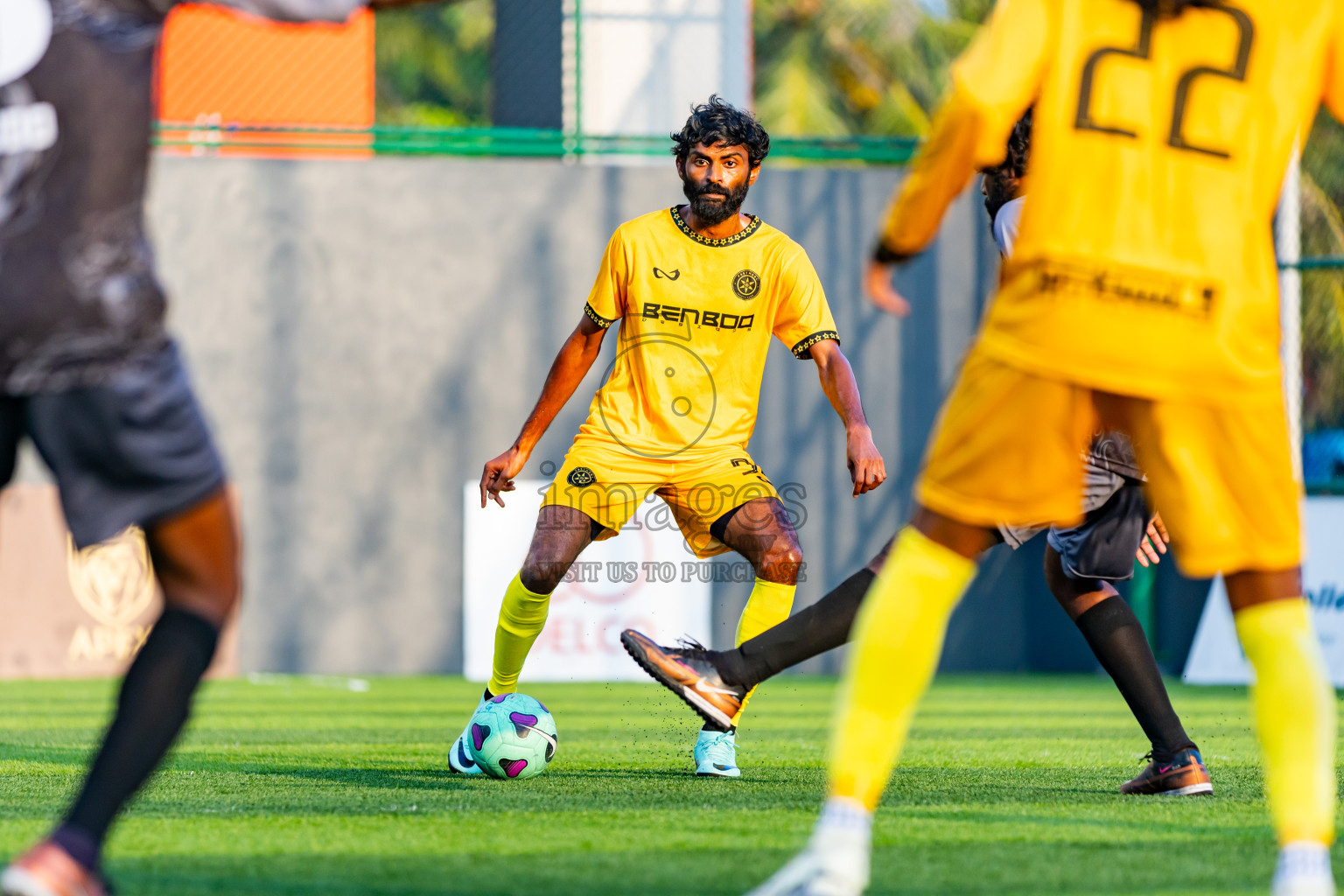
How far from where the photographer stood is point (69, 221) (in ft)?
9.79

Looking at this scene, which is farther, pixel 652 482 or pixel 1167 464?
pixel 652 482

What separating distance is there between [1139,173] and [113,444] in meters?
1.95

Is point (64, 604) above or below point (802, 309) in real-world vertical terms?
below

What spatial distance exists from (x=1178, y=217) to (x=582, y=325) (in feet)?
10.2

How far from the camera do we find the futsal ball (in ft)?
17.8

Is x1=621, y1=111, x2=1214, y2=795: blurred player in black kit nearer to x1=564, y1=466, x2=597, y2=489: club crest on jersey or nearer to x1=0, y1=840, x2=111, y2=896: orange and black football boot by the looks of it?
x1=564, y1=466, x2=597, y2=489: club crest on jersey

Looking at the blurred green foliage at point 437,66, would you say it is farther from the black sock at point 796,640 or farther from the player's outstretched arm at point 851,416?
the black sock at point 796,640

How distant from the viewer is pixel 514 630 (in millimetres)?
5789

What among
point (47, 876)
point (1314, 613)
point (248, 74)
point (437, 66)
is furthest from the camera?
point (437, 66)

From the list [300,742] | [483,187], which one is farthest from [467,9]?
[300,742]

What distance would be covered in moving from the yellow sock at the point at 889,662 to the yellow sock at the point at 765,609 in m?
2.39

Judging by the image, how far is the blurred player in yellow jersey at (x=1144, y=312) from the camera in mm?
3131

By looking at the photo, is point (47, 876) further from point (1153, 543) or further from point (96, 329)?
point (1153, 543)

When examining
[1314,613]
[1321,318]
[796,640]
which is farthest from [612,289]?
[1321,318]
